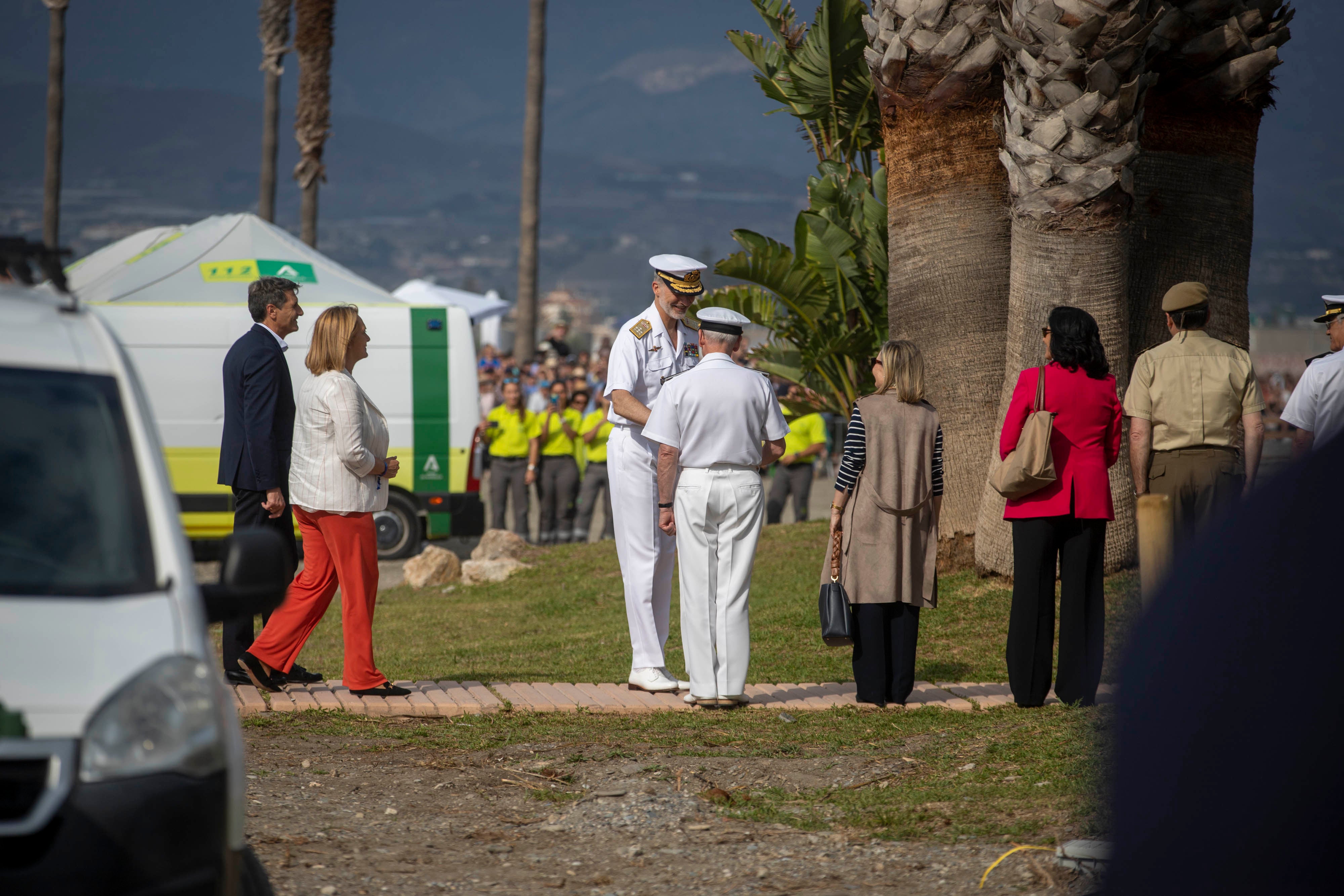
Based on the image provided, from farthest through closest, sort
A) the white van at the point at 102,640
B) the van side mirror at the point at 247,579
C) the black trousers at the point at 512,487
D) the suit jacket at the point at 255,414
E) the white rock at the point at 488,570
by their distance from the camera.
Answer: the black trousers at the point at 512,487, the white rock at the point at 488,570, the suit jacket at the point at 255,414, the van side mirror at the point at 247,579, the white van at the point at 102,640

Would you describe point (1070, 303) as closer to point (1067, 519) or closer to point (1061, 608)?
point (1067, 519)

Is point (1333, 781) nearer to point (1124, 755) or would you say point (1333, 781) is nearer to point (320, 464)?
point (1124, 755)

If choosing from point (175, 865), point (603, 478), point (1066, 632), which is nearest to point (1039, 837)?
point (1066, 632)

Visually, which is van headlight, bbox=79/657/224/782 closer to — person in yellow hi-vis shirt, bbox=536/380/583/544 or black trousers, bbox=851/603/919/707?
black trousers, bbox=851/603/919/707

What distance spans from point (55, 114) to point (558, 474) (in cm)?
3281

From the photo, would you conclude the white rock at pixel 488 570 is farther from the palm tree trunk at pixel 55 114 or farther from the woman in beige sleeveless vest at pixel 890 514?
the palm tree trunk at pixel 55 114

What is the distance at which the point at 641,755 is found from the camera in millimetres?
5957

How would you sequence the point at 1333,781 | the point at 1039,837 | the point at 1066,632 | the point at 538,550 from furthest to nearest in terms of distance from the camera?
the point at 538,550
the point at 1066,632
the point at 1039,837
the point at 1333,781

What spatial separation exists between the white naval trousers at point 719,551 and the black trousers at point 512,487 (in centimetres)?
967

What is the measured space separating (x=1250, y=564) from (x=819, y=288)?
11.3 metres

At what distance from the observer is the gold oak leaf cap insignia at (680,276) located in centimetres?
745

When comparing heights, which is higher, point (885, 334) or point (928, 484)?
point (885, 334)

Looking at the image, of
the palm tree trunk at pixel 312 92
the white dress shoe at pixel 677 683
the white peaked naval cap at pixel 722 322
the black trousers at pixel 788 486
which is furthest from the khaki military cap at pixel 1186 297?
the palm tree trunk at pixel 312 92

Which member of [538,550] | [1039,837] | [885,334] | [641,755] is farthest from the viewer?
[538,550]
